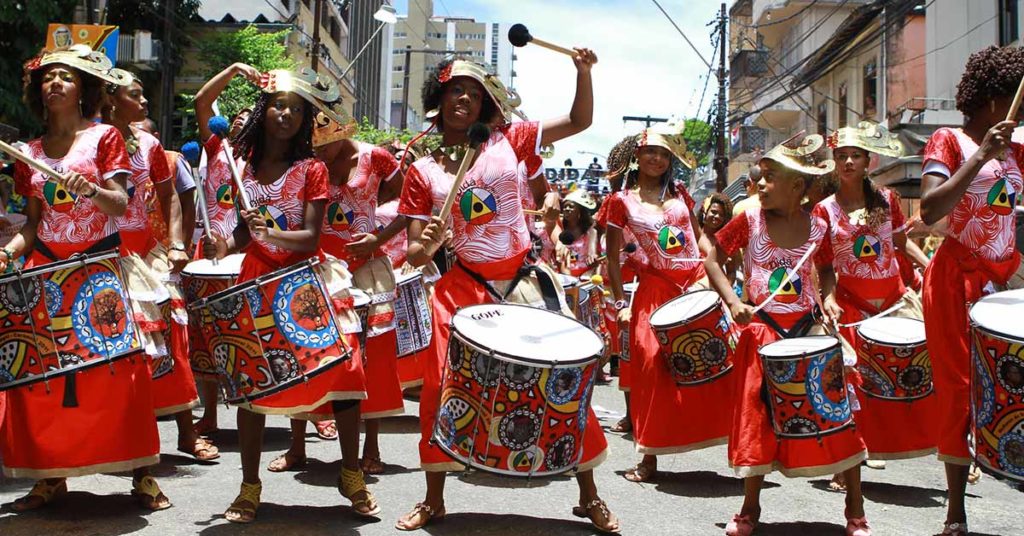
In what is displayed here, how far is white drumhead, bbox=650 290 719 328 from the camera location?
7227 millimetres

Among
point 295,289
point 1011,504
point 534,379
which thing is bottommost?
point 1011,504

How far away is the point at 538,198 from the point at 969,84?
225cm

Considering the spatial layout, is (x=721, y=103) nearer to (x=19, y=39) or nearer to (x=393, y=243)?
(x=19, y=39)

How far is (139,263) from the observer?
6621 mm

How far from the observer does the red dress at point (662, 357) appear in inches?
305

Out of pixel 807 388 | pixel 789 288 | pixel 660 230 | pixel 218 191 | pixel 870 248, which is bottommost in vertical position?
pixel 807 388

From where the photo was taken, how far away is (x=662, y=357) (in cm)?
782

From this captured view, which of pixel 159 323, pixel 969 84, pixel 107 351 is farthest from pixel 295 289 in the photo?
pixel 969 84

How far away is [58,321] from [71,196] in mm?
710

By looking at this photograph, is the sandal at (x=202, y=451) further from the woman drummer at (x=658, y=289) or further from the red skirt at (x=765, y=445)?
the red skirt at (x=765, y=445)

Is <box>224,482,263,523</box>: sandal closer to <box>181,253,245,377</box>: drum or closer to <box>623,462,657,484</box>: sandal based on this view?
<box>181,253,245,377</box>: drum

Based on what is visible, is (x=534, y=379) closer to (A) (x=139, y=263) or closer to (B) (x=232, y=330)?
(B) (x=232, y=330)

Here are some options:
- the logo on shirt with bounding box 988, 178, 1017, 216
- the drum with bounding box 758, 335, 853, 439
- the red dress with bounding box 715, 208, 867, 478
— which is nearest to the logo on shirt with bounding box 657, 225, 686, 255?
the red dress with bounding box 715, 208, 867, 478

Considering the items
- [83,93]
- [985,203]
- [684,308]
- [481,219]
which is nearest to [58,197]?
[83,93]
